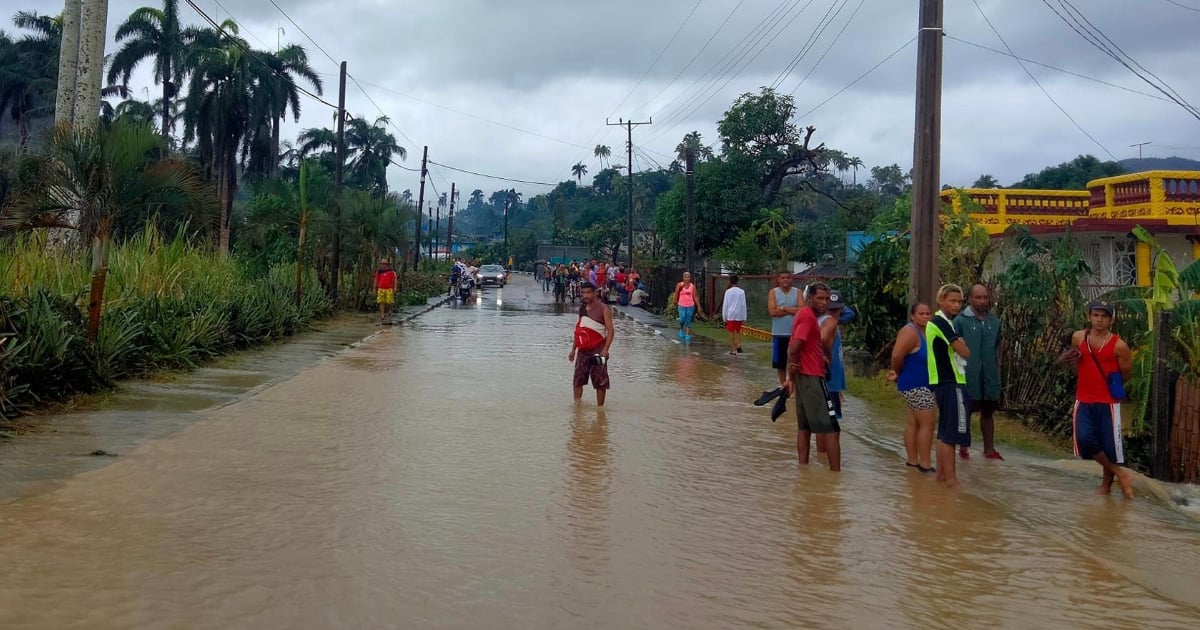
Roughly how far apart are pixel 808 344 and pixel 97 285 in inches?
308

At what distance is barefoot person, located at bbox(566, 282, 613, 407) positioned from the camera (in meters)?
12.0

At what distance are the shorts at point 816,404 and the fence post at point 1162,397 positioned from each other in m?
2.66

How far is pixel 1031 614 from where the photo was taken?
17.5 feet

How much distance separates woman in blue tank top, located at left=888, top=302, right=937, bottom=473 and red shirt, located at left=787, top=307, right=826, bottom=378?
1.93ft

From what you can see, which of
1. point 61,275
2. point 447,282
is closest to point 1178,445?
point 61,275

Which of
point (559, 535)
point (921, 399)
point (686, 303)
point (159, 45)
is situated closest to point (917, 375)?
point (921, 399)

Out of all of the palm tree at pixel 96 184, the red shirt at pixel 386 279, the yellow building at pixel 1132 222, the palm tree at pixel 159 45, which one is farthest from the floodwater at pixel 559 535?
the palm tree at pixel 159 45

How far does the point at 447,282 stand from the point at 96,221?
49.3m

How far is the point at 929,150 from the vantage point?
1223cm

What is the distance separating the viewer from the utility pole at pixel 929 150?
40.1ft

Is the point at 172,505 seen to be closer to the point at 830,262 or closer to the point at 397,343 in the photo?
the point at 397,343

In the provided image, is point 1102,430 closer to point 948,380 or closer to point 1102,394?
point 1102,394

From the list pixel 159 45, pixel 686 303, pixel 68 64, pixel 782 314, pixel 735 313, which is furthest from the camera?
pixel 159 45

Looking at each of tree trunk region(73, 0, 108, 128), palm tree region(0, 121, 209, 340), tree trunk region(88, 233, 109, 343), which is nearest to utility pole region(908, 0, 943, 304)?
palm tree region(0, 121, 209, 340)
